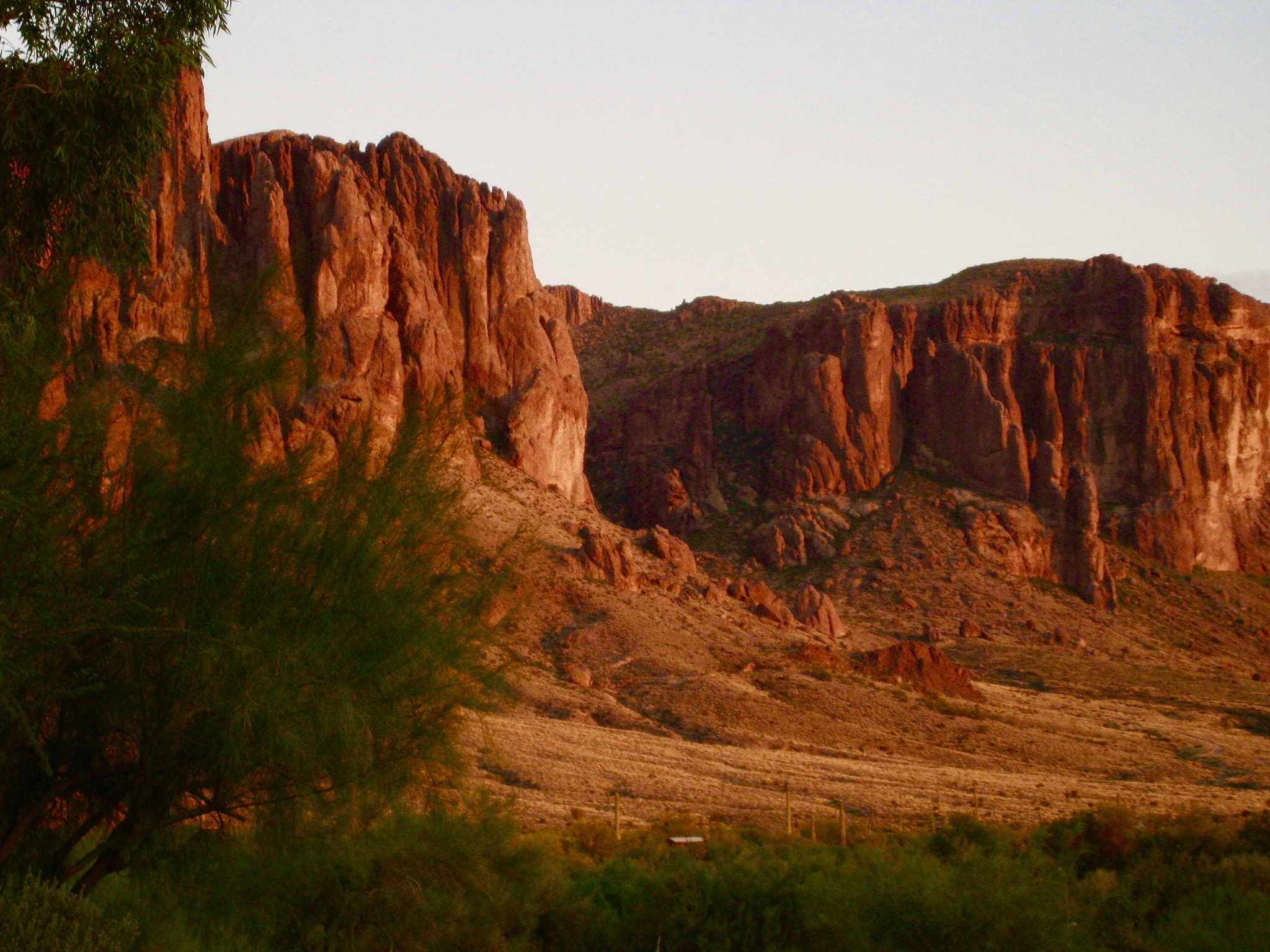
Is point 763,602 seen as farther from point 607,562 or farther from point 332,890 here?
point 332,890

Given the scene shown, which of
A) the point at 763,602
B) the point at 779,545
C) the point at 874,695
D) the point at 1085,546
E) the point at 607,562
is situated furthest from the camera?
the point at 1085,546

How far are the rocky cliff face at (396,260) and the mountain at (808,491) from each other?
0.25 m

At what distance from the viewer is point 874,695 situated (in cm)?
6175

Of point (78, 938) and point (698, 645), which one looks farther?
point (698, 645)

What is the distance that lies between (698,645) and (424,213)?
39059 millimetres

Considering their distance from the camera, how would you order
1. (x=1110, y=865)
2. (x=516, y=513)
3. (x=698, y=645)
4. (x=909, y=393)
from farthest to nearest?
(x=909, y=393) < (x=516, y=513) < (x=698, y=645) < (x=1110, y=865)

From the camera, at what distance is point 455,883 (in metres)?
16.1

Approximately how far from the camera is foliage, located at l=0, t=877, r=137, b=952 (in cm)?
1086

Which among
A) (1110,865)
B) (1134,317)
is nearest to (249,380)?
(1110,865)

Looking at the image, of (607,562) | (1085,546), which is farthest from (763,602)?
(1085,546)

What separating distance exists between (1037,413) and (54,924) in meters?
105

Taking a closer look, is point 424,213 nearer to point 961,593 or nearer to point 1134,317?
point 961,593

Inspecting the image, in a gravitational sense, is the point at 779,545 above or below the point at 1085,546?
below

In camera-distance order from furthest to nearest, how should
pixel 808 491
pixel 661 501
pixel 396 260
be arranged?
1. pixel 661 501
2. pixel 808 491
3. pixel 396 260
